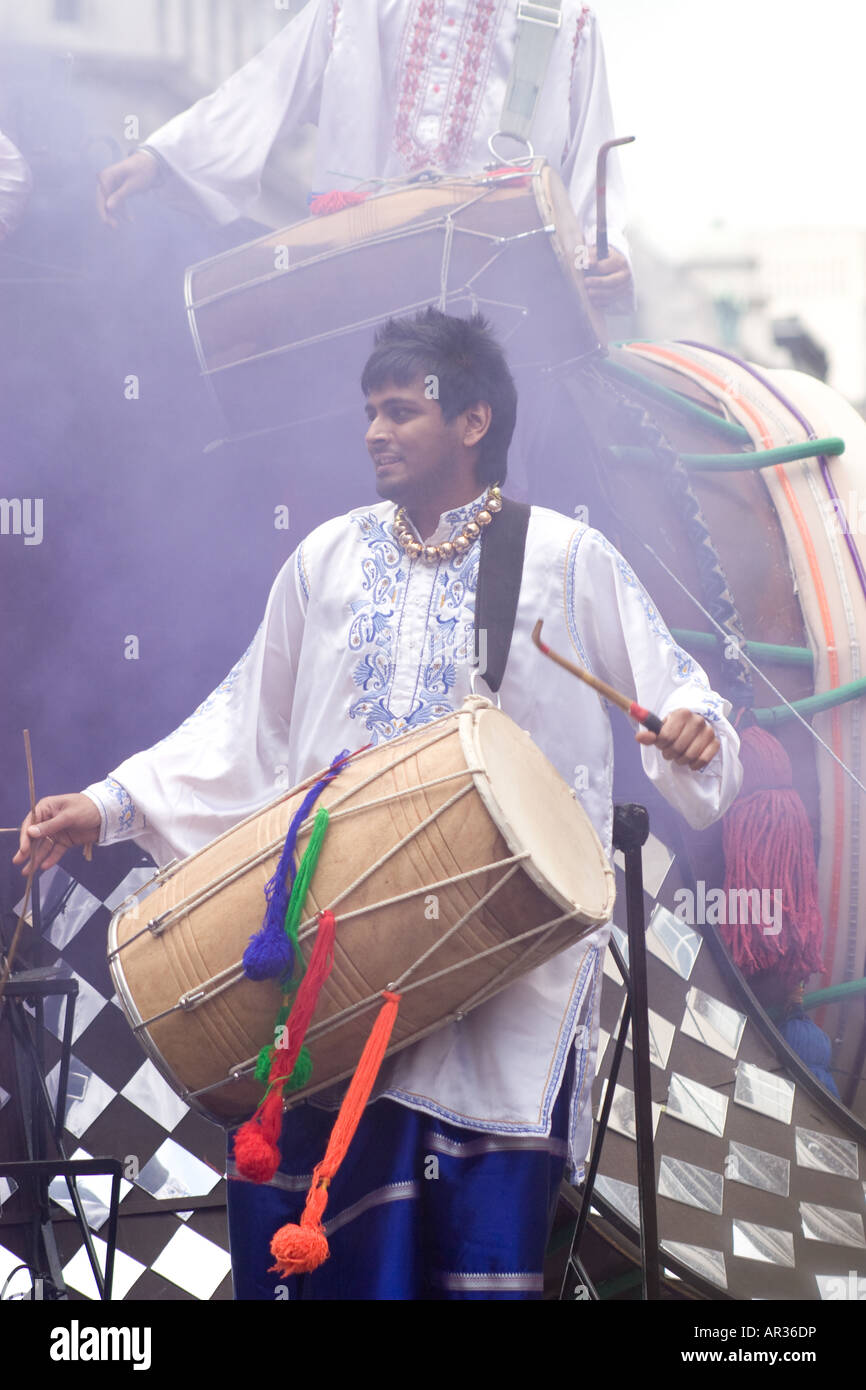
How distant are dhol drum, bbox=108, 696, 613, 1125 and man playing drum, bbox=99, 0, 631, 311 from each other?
4.35 ft

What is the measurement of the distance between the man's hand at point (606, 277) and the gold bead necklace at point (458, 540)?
0.78 m

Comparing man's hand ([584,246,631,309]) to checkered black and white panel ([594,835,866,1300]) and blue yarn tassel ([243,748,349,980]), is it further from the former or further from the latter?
blue yarn tassel ([243,748,349,980])

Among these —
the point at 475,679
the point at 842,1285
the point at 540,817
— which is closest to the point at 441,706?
the point at 475,679

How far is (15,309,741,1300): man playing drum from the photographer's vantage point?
1.68m

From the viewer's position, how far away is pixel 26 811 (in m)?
2.50

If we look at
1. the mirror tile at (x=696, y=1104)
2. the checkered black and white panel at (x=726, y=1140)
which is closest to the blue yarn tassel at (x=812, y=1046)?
the checkered black and white panel at (x=726, y=1140)

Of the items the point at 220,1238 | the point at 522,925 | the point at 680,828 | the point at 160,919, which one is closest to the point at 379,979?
the point at 522,925

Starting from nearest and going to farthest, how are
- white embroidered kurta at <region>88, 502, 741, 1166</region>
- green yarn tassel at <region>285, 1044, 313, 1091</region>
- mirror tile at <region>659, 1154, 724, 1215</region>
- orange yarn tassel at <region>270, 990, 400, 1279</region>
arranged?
orange yarn tassel at <region>270, 990, 400, 1279</region>, green yarn tassel at <region>285, 1044, 313, 1091</region>, white embroidered kurta at <region>88, 502, 741, 1166</region>, mirror tile at <region>659, 1154, 724, 1215</region>

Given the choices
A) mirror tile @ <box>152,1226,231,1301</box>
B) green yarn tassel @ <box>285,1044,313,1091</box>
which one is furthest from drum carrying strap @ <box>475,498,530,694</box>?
mirror tile @ <box>152,1226,231,1301</box>

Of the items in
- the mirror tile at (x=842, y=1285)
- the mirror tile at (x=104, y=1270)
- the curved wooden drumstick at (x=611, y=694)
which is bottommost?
the mirror tile at (x=842, y=1285)

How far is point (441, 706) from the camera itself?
6.08 feet

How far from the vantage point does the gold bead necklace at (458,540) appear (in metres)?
→ 1.92

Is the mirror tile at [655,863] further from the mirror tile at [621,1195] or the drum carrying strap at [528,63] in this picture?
the drum carrying strap at [528,63]
